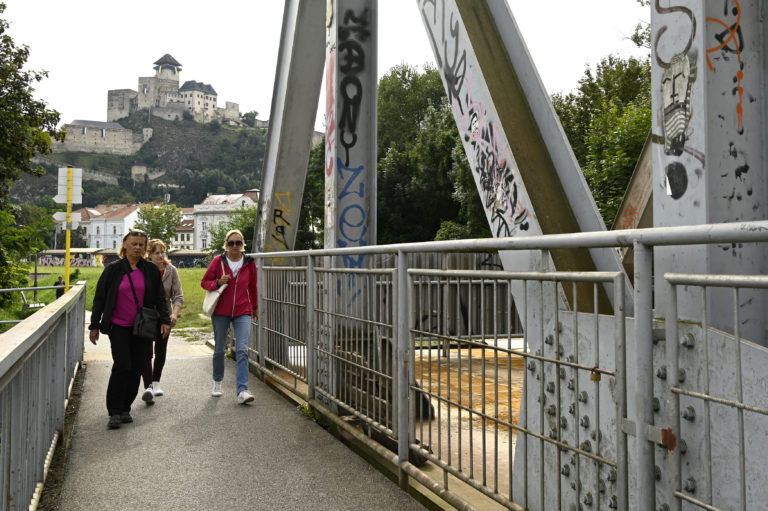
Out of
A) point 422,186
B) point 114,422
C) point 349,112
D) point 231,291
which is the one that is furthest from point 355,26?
point 422,186

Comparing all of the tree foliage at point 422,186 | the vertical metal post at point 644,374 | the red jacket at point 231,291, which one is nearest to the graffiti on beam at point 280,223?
the red jacket at point 231,291

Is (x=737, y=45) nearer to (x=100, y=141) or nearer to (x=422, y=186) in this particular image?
(x=422, y=186)

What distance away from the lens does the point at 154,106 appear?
534 ft

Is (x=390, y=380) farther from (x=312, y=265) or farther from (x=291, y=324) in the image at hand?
(x=291, y=324)

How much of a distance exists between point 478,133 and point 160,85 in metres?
172

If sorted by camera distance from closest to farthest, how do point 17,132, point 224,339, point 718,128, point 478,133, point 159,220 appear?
point 718,128, point 478,133, point 224,339, point 17,132, point 159,220

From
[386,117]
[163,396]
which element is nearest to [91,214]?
[386,117]

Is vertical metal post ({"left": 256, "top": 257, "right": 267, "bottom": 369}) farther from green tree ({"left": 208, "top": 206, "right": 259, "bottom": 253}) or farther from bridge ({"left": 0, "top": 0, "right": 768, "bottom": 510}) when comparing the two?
green tree ({"left": 208, "top": 206, "right": 259, "bottom": 253})

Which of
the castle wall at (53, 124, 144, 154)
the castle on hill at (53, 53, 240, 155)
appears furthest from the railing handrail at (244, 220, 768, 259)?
the castle on hill at (53, 53, 240, 155)

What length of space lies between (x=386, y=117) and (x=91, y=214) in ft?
348

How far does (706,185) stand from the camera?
2465mm

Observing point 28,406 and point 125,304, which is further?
point 125,304

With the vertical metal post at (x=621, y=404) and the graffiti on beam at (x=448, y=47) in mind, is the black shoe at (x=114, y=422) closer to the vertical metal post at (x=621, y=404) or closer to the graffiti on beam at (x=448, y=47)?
the graffiti on beam at (x=448, y=47)

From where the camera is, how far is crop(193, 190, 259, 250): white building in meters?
131
